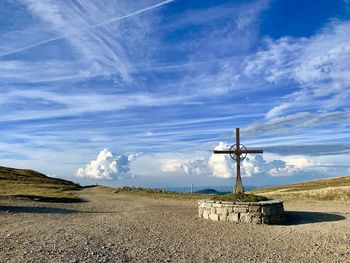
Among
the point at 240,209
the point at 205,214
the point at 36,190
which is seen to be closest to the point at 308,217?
the point at 240,209

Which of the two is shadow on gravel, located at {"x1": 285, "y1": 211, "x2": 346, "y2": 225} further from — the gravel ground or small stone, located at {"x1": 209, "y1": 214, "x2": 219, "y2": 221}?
small stone, located at {"x1": 209, "y1": 214, "x2": 219, "y2": 221}

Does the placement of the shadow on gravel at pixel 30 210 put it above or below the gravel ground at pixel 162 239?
above

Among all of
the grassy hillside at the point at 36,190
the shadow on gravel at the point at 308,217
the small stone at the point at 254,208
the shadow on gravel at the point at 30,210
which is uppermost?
the grassy hillside at the point at 36,190

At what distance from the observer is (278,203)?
20.8 meters

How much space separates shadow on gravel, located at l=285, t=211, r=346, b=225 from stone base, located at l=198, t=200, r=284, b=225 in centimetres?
100

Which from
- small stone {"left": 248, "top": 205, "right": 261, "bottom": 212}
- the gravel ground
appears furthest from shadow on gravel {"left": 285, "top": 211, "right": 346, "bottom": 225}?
small stone {"left": 248, "top": 205, "right": 261, "bottom": 212}

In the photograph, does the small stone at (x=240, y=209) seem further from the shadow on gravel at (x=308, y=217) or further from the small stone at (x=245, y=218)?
the shadow on gravel at (x=308, y=217)

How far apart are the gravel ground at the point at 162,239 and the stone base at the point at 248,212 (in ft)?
2.88

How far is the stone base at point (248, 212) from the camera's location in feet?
66.2

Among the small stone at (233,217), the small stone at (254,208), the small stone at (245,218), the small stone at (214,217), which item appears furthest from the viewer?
the small stone at (214,217)

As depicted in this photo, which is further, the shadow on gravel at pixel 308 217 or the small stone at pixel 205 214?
the small stone at pixel 205 214

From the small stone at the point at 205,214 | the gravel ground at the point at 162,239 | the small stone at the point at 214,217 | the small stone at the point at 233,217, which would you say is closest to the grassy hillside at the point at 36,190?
the gravel ground at the point at 162,239

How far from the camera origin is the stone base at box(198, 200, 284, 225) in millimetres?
20172

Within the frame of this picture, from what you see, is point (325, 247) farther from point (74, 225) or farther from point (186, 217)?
point (74, 225)
